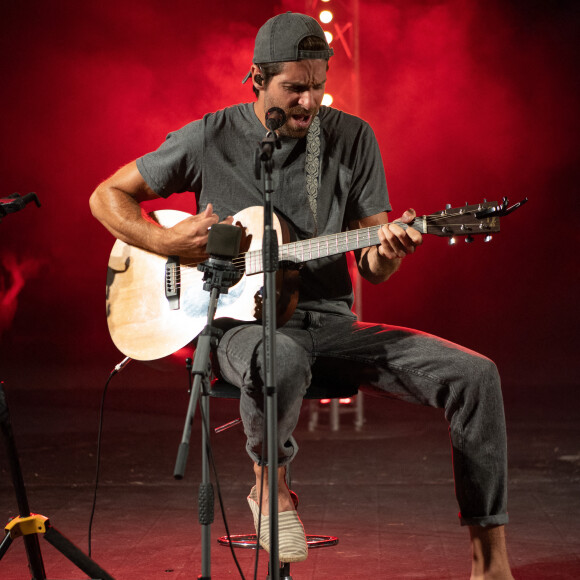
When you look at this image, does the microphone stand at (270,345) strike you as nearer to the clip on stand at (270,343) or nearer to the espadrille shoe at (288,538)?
the clip on stand at (270,343)

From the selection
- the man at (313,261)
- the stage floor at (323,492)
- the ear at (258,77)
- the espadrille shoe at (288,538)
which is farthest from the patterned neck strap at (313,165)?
the stage floor at (323,492)

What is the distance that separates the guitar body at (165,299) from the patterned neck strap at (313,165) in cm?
21

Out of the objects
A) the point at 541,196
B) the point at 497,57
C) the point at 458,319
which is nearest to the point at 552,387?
the point at 458,319

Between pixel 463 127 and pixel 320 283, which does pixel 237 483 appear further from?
pixel 463 127

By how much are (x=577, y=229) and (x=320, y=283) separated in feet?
26.3

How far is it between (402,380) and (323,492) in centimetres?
203

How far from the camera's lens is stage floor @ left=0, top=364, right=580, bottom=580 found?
3029 mm

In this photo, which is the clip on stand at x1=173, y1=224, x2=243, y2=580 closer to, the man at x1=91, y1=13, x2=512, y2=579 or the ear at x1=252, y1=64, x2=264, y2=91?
the man at x1=91, y1=13, x2=512, y2=579

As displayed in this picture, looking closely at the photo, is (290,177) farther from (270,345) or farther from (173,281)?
(270,345)

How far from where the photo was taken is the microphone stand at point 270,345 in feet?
6.26

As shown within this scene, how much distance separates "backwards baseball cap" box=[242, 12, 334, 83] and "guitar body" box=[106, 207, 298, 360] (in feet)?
1.67

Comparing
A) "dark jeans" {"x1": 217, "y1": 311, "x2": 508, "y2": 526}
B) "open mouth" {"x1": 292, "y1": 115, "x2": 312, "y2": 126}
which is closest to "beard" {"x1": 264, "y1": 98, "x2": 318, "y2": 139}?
"open mouth" {"x1": 292, "y1": 115, "x2": 312, "y2": 126}

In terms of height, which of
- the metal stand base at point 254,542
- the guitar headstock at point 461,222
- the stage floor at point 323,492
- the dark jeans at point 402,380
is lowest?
the stage floor at point 323,492

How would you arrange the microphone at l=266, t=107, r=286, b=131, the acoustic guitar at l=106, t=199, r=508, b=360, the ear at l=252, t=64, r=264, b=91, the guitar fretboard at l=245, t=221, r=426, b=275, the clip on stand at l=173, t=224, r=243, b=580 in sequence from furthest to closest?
the ear at l=252, t=64, r=264, b=91, the guitar fretboard at l=245, t=221, r=426, b=275, the acoustic guitar at l=106, t=199, r=508, b=360, the microphone at l=266, t=107, r=286, b=131, the clip on stand at l=173, t=224, r=243, b=580
